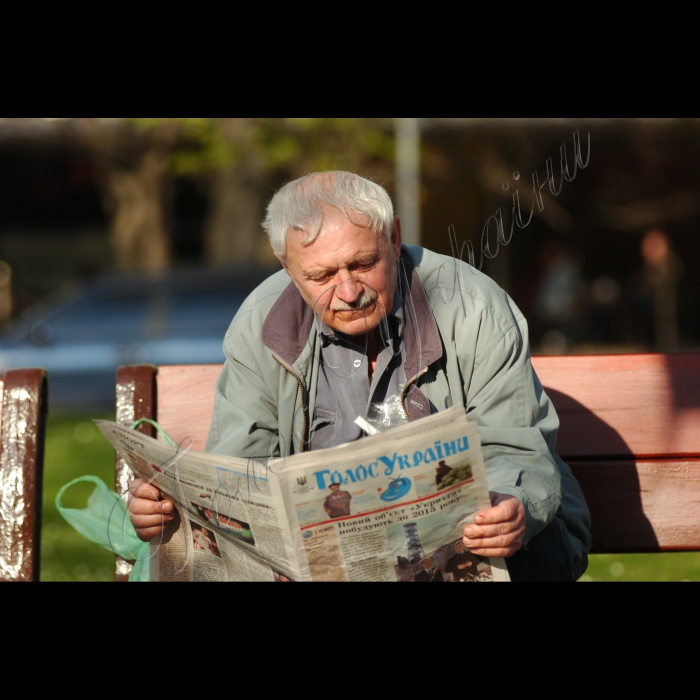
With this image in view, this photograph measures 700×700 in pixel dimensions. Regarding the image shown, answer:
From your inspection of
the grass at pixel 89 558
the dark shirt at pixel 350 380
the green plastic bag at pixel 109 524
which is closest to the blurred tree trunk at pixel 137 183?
the grass at pixel 89 558

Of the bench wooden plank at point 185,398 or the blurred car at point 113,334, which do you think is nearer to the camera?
the bench wooden plank at point 185,398

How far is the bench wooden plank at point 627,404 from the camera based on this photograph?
8.57 feet

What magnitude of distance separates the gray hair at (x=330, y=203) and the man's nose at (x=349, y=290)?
131mm

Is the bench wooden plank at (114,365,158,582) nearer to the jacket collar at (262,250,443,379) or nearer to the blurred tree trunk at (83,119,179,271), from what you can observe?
the jacket collar at (262,250,443,379)

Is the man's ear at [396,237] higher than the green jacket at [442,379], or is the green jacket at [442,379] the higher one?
the man's ear at [396,237]

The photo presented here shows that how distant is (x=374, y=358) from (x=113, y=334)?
6.36m

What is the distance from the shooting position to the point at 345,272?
223 centimetres

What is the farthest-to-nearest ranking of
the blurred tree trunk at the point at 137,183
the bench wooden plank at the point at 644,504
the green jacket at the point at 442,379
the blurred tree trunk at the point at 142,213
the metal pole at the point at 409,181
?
the blurred tree trunk at the point at 142,213
the blurred tree trunk at the point at 137,183
the metal pole at the point at 409,181
the bench wooden plank at the point at 644,504
the green jacket at the point at 442,379

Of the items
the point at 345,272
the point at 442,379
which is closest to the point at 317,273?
the point at 345,272

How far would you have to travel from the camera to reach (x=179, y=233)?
1703 cm

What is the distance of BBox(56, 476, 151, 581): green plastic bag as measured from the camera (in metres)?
2.45

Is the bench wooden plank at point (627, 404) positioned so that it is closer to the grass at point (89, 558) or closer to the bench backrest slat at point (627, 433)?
the bench backrest slat at point (627, 433)

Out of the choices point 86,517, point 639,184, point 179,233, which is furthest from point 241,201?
point 86,517
